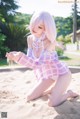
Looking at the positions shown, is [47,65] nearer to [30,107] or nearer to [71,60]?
[30,107]

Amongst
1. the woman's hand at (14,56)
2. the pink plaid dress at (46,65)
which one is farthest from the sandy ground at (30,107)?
the woman's hand at (14,56)

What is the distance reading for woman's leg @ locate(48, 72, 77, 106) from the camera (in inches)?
148

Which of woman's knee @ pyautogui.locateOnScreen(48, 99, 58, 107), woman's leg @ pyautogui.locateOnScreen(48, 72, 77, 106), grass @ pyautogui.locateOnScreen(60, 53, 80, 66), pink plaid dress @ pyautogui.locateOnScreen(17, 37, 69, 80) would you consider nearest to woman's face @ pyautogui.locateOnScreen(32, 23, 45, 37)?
pink plaid dress @ pyautogui.locateOnScreen(17, 37, 69, 80)

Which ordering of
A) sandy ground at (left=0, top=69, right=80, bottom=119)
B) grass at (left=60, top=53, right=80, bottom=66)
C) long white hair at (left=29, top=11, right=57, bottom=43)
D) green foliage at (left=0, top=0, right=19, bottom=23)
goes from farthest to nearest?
green foliage at (left=0, top=0, right=19, bottom=23), grass at (left=60, top=53, right=80, bottom=66), long white hair at (left=29, top=11, right=57, bottom=43), sandy ground at (left=0, top=69, right=80, bottom=119)

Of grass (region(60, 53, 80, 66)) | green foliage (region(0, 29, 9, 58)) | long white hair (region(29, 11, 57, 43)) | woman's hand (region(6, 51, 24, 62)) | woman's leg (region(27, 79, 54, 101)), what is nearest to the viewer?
woman's hand (region(6, 51, 24, 62))

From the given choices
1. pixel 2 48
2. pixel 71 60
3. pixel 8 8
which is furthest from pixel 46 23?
pixel 8 8

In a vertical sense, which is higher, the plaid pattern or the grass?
the plaid pattern

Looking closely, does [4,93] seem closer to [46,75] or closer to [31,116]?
[46,75]

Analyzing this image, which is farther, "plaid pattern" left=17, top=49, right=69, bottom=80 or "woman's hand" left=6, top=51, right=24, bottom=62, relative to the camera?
"plaid pattern" left=17, top=49, right=69, bottom=80

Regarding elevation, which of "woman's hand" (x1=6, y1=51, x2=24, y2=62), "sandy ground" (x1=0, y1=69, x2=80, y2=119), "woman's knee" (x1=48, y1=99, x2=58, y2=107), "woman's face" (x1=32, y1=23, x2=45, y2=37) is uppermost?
"woman's face" (x1=32, y1=23, x2=45, y2=37)

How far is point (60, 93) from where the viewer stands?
383cm

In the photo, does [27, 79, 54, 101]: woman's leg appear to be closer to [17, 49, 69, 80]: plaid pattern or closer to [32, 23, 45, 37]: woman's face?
[17, 49, 69, 80]: plaid pattern

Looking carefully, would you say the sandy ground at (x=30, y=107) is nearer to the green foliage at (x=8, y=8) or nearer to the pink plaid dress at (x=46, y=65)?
the pink plaid dress at (x=46, y=65)

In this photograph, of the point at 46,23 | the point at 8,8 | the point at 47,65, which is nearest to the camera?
the point at 46,23
